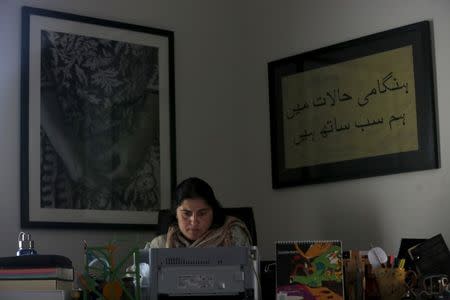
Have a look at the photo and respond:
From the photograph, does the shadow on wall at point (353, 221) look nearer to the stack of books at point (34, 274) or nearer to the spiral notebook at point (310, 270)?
the spiral notebook at point (310, 270)

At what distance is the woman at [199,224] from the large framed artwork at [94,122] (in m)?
Answer: 0.64

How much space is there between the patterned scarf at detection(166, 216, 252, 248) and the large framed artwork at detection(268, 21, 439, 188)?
2.42 feet

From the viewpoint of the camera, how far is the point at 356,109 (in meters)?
3.75

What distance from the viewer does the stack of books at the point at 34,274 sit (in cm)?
217

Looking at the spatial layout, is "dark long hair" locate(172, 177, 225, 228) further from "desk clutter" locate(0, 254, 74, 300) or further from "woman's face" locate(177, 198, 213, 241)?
"desk clutter" locate(0, 254, 74, 300)

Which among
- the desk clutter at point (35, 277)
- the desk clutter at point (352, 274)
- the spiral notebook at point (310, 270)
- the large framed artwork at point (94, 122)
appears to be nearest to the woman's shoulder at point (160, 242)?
the large framed artwork at point (94, 122)

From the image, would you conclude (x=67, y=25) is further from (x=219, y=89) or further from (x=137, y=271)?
(x=137, y=271)

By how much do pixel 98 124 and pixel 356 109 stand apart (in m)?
1.21

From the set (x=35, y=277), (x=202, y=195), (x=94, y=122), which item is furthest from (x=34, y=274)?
(x=94, y=122)

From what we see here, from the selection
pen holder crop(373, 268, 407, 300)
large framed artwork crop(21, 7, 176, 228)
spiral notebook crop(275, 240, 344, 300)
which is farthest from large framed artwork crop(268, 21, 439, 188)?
spiral notebook crop(275, 240, 344, 300)

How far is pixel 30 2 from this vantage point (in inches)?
150

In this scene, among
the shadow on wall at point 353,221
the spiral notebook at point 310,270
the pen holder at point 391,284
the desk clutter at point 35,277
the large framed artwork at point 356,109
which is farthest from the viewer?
the shadow on wall at point 353,221

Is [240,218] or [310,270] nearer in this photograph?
[310,270]

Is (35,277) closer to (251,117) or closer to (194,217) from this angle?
(194,217)
